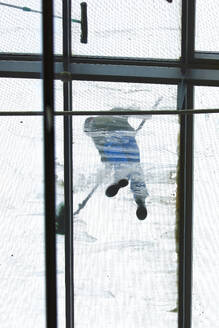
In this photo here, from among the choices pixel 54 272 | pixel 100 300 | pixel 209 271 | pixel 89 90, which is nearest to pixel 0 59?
pixel 89 90

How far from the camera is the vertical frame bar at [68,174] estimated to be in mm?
2516

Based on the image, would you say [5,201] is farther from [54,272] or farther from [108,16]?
[54,272]

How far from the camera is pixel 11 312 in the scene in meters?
2.66

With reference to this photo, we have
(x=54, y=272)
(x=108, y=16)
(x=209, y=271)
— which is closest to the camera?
(x=54, y=272)

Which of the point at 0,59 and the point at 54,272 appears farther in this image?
the point at 0,59

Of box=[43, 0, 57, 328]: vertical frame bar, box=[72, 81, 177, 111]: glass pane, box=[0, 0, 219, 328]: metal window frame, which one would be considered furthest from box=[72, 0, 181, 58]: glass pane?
box=[43, 0, 57, 328]: vertical frame bar

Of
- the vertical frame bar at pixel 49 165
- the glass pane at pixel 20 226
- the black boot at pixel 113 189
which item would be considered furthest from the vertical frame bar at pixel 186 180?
the vertical frame bar at pixel 49 165

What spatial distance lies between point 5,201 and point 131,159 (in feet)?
2.18

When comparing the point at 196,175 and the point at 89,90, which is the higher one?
the point at 89,90

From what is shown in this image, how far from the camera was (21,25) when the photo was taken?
8.20ft

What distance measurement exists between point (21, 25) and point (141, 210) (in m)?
1.09

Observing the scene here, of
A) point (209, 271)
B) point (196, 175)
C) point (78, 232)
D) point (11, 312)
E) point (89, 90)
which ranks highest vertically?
point (89, 90)

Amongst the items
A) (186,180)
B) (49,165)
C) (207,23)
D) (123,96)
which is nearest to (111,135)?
(123,96)

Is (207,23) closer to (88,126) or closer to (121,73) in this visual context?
(121,73)
